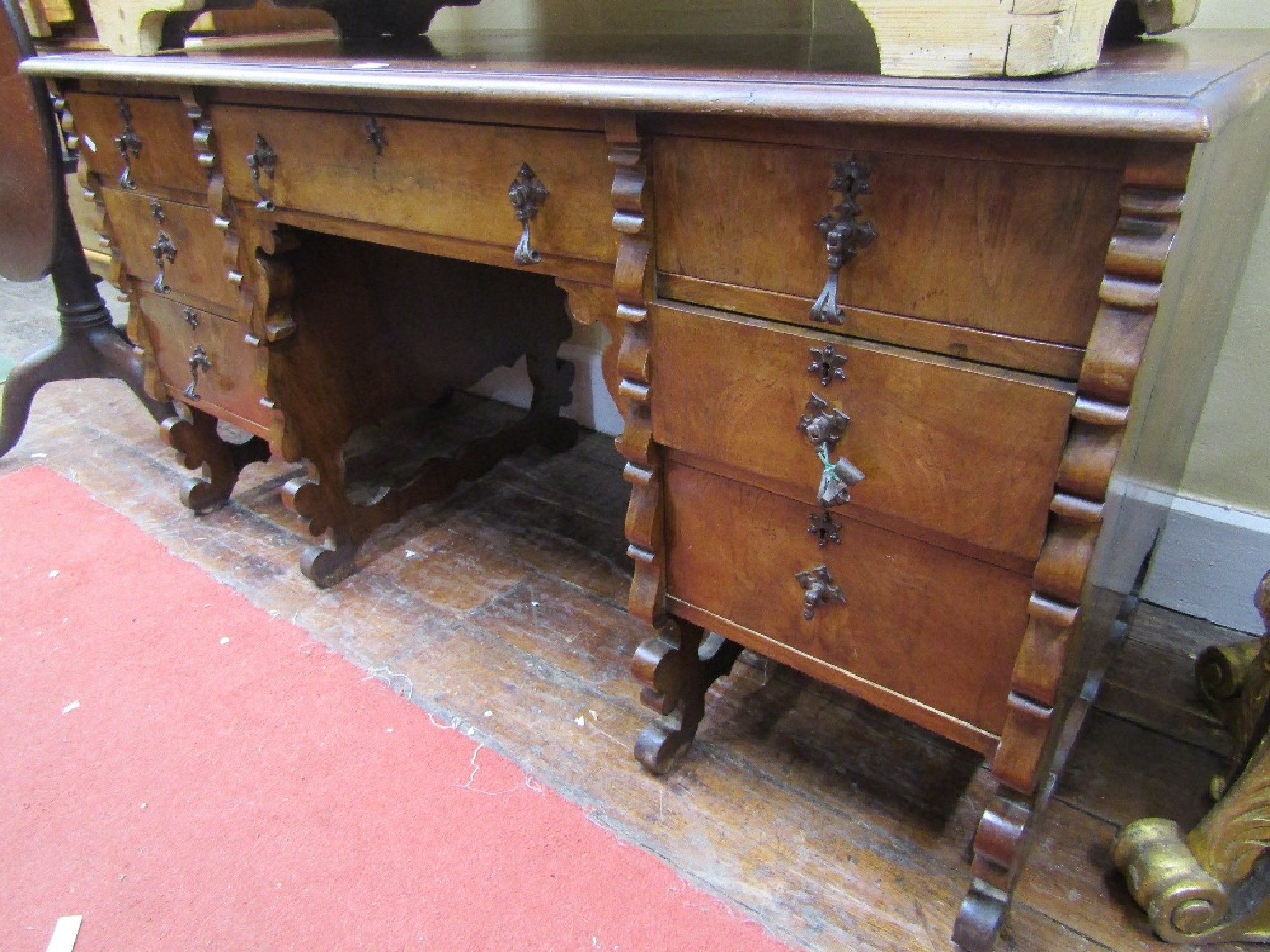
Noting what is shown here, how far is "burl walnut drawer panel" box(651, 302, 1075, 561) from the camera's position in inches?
30.6

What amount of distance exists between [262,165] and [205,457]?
87cm

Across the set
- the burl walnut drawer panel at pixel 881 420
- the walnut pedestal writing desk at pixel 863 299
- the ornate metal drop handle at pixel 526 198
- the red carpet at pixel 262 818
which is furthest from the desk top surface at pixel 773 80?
the red carpet at pixel 262 818

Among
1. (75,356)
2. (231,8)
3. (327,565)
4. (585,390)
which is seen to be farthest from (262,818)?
(75,356)

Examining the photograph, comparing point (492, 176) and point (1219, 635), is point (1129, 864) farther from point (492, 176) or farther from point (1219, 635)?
point (492, 176)

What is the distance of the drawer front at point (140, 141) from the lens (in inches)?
59.1

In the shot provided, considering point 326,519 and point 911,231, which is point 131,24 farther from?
point 911,231

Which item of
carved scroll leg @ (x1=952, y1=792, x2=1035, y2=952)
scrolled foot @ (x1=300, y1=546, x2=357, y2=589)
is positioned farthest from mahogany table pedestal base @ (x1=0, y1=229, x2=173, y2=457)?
carved scroll leg @ (x1=952, y1=792, x2=1035, y2=952)

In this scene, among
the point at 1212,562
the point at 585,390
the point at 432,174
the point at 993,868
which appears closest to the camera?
the point at 993,868

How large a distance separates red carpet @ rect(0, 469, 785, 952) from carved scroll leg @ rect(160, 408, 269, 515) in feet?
1.17

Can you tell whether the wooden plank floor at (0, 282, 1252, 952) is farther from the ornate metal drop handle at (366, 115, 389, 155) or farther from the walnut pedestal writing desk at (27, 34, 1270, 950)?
the ornate metal drop handle at (366, 115, 389, 155)

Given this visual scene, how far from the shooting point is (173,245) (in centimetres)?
165

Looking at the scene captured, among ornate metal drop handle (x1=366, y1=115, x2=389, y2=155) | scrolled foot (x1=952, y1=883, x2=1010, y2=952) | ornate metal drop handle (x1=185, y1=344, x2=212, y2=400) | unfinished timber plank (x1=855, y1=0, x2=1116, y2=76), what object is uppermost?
unfinished timber plank (x1=855, y1=0, x2=1116, y2=76)

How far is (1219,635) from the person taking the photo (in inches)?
59.5

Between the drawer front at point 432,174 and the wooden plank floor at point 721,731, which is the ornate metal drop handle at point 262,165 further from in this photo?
the wooden plank floor at point 721,731
